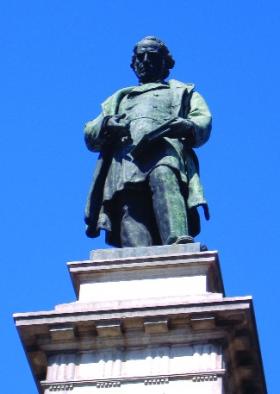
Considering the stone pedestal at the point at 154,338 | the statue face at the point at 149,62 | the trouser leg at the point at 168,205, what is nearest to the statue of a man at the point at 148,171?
the trouser leg at the point at 168,205

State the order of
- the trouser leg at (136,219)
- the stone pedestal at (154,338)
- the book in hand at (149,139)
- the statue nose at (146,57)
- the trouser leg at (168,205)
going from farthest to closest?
1. the statue nose at (146,57)
2. the book in hand at (149,139)
3. the trouser leg at (136,219)
4. the trouser leg at (168,205)
5. the stone pedestal at (154,338)

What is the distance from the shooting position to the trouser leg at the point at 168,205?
76.0ft

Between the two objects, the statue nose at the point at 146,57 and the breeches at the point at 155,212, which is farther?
the statue nose at the point at 146,57

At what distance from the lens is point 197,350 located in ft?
69.1

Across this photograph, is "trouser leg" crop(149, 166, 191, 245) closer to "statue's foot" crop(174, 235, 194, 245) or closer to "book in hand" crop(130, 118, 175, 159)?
"statue's foot" crop(174, 235, 194, 245)

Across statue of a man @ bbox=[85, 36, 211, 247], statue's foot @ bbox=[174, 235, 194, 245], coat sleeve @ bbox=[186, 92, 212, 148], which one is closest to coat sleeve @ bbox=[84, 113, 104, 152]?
statue of a man @ bbox=[85, 36, 211, 247]

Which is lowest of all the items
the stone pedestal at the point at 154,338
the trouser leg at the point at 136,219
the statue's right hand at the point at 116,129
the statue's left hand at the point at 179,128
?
the stone pedestal at the point at 154,338

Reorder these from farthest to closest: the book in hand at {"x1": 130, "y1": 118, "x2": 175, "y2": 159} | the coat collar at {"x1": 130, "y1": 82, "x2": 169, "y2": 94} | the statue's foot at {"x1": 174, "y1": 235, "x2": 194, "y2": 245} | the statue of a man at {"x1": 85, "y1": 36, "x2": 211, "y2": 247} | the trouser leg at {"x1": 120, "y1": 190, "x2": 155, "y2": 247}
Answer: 1. the coat collar at {"x1": 130, "y1": 82, "x2": 169, "y2": 94}
2. the book in hand at {"x1": 130, "y1": 118, "x2": 175, "y2": 159}
3. the statue of a man at {"x1": 85, "y1": 36, "x2": 211, "y2": 247}
4. the trouser leg at {"x1": 120, "y1": 190, "x2": 155, "y2": 247}
5. the statue's foot at {"x1": 174, "y1": 235, "x2": 194, "y2": 245}

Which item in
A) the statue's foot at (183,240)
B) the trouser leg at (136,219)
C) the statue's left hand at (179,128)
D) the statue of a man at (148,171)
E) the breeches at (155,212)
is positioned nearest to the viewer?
the statue's foot at (183,240)

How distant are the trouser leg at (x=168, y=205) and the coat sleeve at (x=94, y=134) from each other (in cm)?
113

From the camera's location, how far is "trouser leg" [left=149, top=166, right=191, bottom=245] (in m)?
23.2

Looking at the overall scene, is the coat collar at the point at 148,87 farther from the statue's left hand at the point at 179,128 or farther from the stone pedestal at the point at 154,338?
the stone pedestal at the point at 154,338

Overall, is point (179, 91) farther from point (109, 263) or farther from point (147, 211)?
point (109, 263)

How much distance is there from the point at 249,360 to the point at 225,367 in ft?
2.47
